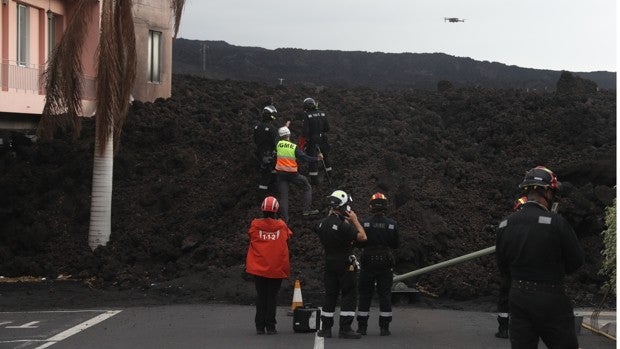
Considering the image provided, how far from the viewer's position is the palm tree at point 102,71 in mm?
21297

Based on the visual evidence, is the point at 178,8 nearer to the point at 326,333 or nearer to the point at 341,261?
the point at 341,261

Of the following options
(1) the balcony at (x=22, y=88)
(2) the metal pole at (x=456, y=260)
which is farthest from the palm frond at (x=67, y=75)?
(2) the metal pole at (x=456, y=260)

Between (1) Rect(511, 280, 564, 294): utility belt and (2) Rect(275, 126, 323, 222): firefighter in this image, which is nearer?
(1) Rect(511, 280, 564, 294): utility belt

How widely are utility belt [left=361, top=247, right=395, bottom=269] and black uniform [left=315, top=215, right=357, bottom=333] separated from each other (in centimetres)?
30

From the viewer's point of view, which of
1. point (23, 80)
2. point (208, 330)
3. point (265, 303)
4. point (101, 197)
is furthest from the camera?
point (23, 80)

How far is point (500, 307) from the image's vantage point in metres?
13.5

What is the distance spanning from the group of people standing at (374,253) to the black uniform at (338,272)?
1 cm

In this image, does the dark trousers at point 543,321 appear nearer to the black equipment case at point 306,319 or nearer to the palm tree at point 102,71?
the black equipment case at point 306,319

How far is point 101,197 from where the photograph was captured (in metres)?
22.7

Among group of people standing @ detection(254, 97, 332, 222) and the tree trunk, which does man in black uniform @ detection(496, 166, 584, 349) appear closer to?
group of people standing @ detection(254, 97, 332, 222)

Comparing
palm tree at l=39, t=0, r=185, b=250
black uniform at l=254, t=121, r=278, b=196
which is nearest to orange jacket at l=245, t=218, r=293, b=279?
black uniform at l=254, t=121, r=278, b=196

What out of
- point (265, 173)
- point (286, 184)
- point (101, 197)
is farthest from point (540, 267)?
point (101, 197)

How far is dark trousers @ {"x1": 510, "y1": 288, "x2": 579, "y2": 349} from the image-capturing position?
8625 millimetres

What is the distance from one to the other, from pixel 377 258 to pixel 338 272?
0.58 meters
